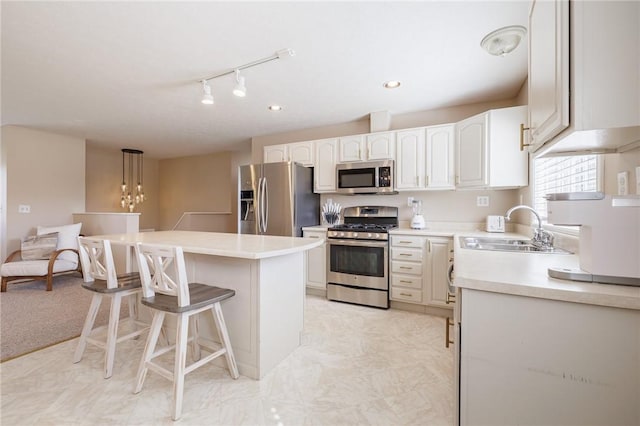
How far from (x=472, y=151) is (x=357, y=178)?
133 centimetres

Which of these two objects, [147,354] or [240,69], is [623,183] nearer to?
[147,354]

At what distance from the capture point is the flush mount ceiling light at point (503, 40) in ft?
A: 6.55

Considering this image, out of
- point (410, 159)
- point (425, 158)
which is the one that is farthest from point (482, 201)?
point (410, 159)

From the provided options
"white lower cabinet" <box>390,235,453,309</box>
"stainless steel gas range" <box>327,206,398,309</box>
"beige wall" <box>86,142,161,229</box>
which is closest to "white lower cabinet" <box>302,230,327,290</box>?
"stainless steel gas range" <box>327,206,398,309</box>

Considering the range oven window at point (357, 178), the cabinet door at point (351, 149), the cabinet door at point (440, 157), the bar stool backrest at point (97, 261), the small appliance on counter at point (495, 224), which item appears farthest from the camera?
the cabinet door at point (351, 149)

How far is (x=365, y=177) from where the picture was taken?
11.9ft

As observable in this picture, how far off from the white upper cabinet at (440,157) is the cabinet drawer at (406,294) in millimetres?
1222

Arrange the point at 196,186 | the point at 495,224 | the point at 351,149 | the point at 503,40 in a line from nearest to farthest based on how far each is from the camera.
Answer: the point at 503,40 → the point at 495,224 → the point at 351,149 → the point at 196,186

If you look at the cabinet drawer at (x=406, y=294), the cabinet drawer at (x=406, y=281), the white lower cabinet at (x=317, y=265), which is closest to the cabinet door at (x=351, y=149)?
the white lower cabinet at (x=317, y=265)

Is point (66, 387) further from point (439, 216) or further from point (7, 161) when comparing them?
point (7, 161)

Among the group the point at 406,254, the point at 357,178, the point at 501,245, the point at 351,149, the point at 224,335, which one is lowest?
the point at 224,335

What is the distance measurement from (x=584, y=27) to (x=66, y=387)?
9.99 feet

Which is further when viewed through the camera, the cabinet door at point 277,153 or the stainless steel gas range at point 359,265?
the cabinet door at point 277,153

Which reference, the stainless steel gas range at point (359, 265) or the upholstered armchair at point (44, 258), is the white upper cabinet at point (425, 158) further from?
the upholstered armchair at point (44, 258)
